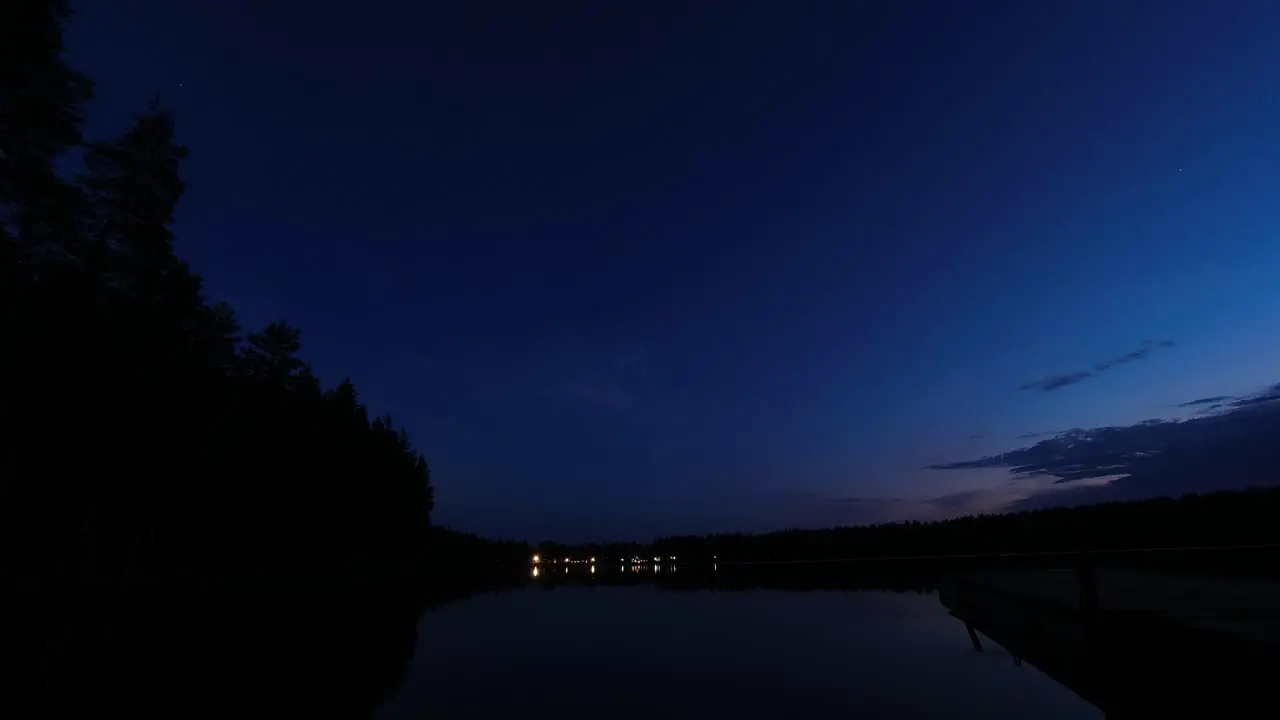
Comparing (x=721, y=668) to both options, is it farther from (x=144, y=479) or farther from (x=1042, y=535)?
(x=1042, y=535)

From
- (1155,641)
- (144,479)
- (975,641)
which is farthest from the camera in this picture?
(144,479)

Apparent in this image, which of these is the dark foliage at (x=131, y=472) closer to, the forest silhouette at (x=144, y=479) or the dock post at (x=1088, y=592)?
the forest silhouette at (x=144, y=479)

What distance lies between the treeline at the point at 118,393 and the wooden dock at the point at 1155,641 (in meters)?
28.0

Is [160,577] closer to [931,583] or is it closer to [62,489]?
[62,489]

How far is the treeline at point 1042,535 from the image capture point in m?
66.3

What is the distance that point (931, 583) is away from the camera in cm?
6072

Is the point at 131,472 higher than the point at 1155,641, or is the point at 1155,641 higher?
the point at 131,472

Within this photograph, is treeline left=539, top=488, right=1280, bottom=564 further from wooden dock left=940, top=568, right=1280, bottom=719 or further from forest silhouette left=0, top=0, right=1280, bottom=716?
wooden dock left=940, top=568, right=1280, bottom=719

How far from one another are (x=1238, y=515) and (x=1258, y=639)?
73689 millimetres

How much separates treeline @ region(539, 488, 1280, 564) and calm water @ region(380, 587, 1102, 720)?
65.7 feet

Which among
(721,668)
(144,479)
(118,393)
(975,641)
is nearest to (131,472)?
(144,479)

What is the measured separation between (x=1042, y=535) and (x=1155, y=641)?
295ft

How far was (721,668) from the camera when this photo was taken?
2225 centimetres

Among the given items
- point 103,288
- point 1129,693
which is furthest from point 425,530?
point 1129,693
